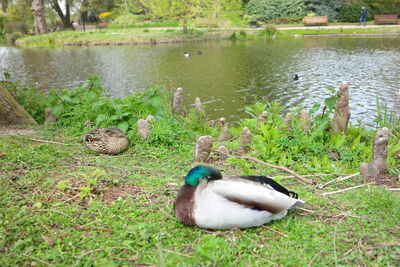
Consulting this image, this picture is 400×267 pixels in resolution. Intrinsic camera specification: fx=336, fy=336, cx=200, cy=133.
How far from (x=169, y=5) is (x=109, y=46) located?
7430 mm

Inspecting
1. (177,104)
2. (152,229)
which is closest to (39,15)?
(177,104)

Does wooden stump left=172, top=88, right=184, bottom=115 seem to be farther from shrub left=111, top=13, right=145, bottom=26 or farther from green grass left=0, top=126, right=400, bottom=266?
shrub left=111, top=13, right=145, bottom=26

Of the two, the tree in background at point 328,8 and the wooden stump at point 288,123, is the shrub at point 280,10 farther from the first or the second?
the wooden stump at point 288,123

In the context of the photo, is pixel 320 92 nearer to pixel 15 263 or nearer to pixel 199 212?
pixel 199 212


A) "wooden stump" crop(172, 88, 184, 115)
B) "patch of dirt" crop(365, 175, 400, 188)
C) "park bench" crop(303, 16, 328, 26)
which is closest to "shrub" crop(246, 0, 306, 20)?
"park bench" crop(303, 16, 328, 26)

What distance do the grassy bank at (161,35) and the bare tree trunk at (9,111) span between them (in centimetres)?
2388

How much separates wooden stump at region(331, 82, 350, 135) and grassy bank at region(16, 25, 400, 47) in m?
25.4

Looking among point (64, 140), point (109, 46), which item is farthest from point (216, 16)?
point (64, 140)

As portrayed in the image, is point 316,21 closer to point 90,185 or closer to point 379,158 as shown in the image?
point 379,158

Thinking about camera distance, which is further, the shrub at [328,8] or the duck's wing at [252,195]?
the shrub at [328,8]

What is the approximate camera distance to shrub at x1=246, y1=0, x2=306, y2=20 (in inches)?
1548

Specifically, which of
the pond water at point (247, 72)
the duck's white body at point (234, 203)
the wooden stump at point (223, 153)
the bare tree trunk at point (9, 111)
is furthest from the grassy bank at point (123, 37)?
the duck's white body at point (234, 203)

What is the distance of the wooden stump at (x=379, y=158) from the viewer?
4.17 metres

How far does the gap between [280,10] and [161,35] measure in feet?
54.0
